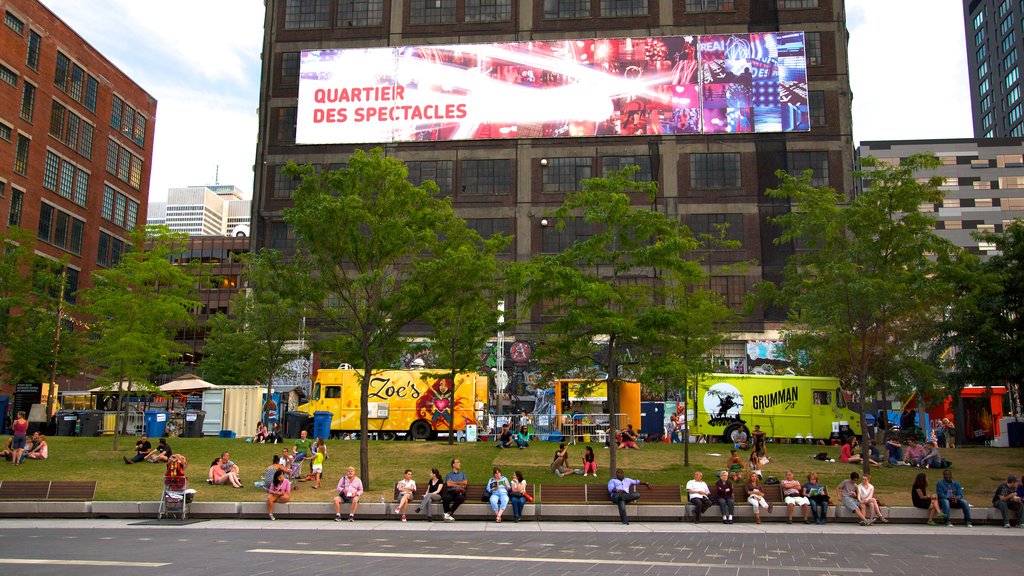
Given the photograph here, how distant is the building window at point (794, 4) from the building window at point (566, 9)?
13.2 metres

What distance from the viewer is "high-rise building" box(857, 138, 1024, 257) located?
113938 mm

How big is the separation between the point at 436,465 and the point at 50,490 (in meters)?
10.9

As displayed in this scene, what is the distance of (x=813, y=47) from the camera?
57.9 meters

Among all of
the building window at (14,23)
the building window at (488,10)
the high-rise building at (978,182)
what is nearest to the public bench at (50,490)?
the building window at (488,10)

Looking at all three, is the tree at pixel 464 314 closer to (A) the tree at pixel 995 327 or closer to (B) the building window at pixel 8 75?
(A) the tree at pixel 995 327

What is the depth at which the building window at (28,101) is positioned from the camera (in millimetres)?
60031

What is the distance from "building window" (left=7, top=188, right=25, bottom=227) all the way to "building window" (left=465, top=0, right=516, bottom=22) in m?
33.9

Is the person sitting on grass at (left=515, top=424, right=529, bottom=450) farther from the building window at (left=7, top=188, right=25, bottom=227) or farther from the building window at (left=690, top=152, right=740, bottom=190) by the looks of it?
the building window at (left=7, top=188, right=25, bottom=227)

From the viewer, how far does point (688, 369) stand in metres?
25.0

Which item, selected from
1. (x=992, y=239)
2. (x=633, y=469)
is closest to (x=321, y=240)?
(x=633, y=469)

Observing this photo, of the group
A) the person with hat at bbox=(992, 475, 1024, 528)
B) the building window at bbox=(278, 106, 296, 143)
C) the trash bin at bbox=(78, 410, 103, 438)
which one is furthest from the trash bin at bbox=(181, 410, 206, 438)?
the person with hat at bbox=(992, 475, 1024, 528)

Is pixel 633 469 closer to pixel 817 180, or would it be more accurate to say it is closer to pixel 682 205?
pixel 682 205

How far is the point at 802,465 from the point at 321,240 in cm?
1698

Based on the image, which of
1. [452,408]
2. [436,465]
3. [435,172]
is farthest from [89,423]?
[435,172]
